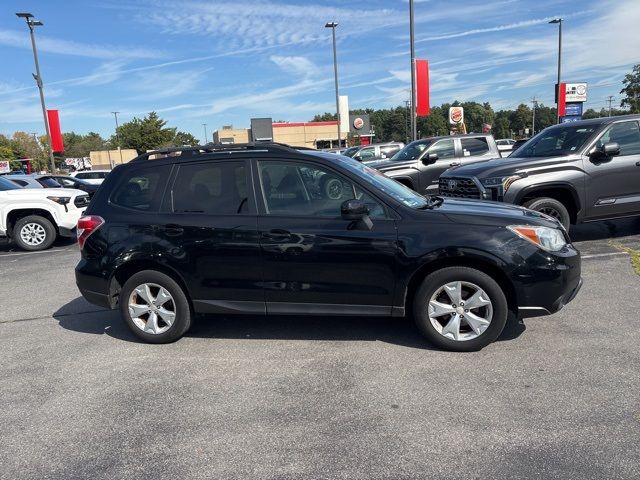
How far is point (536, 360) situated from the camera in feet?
13.1

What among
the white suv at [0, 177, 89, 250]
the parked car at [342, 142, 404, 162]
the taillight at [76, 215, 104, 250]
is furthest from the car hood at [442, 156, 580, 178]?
the parked car at [342, 142, 404, 162]

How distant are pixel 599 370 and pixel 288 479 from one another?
2.54 meters

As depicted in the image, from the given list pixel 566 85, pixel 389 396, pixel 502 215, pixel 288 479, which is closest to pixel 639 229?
pixel 502 215

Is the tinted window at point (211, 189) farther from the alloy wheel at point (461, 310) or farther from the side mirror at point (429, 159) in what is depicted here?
the side mirror at point (429, 159)

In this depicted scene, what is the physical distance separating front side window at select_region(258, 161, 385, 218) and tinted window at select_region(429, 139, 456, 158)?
8151 mm

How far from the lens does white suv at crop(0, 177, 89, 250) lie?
33.5ft

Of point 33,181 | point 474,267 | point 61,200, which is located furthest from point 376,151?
point 474,267

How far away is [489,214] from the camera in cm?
427

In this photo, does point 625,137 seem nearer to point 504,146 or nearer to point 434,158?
point 434,158

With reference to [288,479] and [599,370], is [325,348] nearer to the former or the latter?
[288,479]

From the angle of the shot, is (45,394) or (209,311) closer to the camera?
(45,394)

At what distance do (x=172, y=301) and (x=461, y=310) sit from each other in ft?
8.55

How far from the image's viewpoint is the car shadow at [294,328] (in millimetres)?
4645

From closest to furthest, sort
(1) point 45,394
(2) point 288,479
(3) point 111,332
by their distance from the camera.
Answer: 1. (2) point 288,479
2. (1) point 45,394
3. (3) point 111,332
